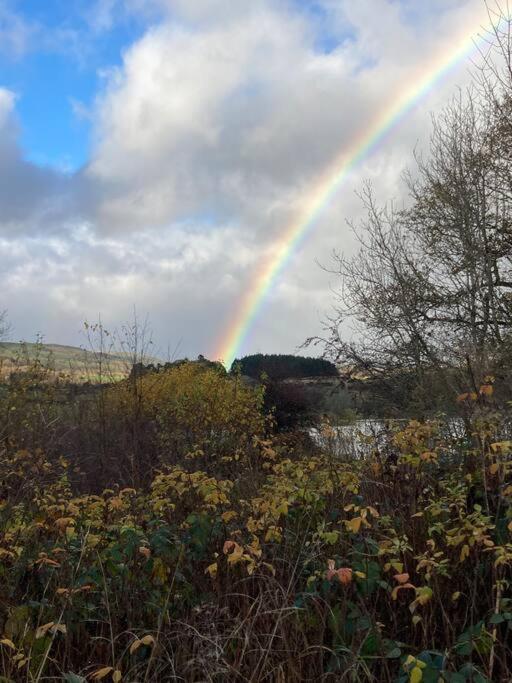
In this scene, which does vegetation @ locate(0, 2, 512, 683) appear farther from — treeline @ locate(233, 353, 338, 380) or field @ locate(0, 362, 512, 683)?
treeline @ locate(233, 353, 338, 380)

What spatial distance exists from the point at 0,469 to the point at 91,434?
6497 mm

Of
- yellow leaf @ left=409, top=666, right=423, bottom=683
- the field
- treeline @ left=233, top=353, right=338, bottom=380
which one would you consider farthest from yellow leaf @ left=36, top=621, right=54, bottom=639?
treeline @ left=233, top=353, right=338, bottom=380

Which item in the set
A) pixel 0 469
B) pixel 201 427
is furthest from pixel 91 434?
Result: pixel 0 469

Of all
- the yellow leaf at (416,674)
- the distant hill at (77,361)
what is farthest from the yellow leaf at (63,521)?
the distant hill at (77,361)

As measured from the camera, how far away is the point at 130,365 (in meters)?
11.8

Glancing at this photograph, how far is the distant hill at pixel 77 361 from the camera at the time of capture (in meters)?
10.7

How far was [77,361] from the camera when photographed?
1144 cm

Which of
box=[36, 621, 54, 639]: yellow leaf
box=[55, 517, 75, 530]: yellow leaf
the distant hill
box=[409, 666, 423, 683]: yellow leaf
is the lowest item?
box=[36, 621, 54, 639]: yellow leaf

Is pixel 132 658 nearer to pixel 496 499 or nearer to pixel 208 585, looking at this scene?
pixel 208 585

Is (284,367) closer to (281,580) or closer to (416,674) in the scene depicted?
(281,580)

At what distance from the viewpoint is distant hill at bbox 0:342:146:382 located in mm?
10734

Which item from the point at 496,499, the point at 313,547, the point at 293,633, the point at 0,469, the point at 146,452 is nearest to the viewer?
the point at 293,633

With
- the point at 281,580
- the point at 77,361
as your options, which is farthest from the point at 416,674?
the point at 77,361

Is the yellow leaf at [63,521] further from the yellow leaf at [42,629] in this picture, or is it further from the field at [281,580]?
the yellow leaf at [42,629]
